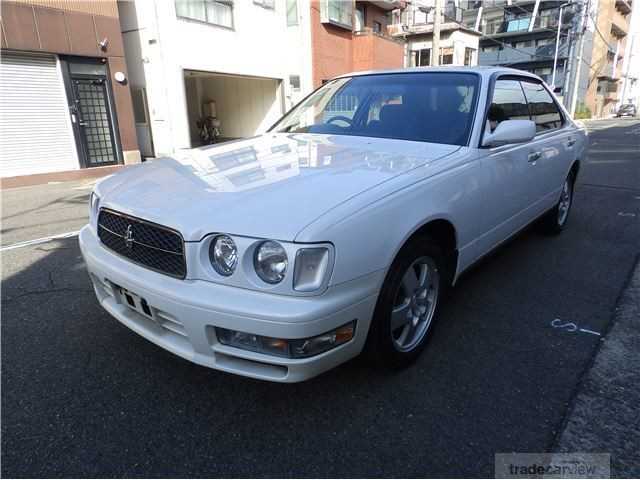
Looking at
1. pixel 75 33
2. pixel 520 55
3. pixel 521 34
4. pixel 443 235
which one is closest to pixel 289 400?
pixel 443 235

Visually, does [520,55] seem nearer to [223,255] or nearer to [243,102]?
[243,102]

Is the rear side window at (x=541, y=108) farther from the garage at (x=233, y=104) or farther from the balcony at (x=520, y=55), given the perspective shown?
the balcony at (x=520, y=55)

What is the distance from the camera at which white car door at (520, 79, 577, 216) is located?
3.51m

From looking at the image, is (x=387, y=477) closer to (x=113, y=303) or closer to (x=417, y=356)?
(x=417, y=356)

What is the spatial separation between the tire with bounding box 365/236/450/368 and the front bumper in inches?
5.1

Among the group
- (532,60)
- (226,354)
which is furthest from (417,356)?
(532,60)

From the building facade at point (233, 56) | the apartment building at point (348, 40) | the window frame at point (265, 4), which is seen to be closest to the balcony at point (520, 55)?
the apartment building at point (348, 40)

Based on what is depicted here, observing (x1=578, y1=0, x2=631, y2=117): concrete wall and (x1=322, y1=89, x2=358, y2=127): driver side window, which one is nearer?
(x1=322, y1=89, x2=358, y2=127): driver side window

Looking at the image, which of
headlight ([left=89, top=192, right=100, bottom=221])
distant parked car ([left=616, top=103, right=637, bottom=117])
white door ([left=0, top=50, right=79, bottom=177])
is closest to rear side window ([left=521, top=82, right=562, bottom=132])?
headlight ([left=89, top=192, right=100, bottom=221])

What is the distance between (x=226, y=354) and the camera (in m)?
1.79

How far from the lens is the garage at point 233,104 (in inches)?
653

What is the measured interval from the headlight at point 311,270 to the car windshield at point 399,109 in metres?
1.42

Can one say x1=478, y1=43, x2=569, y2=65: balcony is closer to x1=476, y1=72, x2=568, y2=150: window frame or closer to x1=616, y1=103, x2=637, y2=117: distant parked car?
x1=616, y1=103, x2=637, y2=117: distant parked car

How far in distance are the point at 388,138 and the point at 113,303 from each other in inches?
75.7
